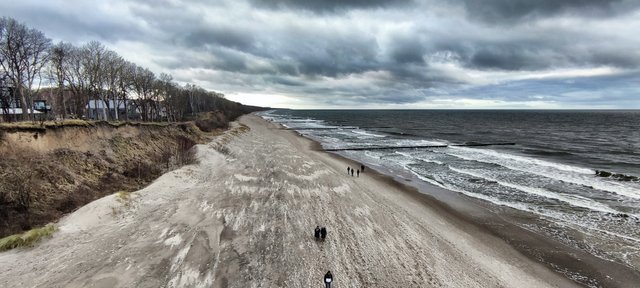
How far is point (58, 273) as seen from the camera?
12.1 meters

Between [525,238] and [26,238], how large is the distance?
26184mm

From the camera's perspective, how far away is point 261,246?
14938 millimetres

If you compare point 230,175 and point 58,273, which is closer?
point 58,273

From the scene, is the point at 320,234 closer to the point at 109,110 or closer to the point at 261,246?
the point at 261,246

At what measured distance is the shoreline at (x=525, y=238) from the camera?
560 inches

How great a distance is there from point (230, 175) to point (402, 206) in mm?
15564

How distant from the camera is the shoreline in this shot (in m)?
14.2

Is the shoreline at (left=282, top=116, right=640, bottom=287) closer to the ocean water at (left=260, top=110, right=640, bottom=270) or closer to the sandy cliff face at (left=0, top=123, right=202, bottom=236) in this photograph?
the ocean water at (left=260, top=110, right=640, bottom=270)

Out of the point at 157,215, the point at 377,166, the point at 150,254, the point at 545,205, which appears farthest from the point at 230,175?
the point at 545,205

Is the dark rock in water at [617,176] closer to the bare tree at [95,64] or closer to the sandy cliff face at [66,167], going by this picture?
the sandy cliff face at [66,167]

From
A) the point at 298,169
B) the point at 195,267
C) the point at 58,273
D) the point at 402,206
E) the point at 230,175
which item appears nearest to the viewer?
the point at 58,273

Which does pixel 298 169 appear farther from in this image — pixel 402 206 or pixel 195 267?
pixel 195 267

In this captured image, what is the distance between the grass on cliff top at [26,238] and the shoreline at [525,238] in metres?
23.3

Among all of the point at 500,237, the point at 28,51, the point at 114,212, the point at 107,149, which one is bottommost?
the point at 500,237
